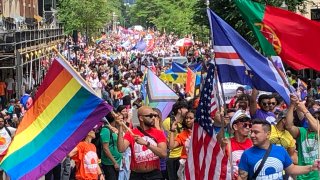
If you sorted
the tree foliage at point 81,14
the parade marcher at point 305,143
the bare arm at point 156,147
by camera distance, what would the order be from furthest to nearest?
the tree foliage at point 81,14
the parade marcher at point 305,143
the bare arm at point 156,147

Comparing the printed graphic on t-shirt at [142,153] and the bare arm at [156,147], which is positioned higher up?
the bare arm at [156,147]

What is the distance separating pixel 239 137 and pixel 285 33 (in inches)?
69.9

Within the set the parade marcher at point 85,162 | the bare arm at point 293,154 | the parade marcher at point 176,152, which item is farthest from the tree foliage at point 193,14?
the bare arm at point 293,154

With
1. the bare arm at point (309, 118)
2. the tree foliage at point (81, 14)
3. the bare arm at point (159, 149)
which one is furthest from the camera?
the tree foliage at point (81, 14)

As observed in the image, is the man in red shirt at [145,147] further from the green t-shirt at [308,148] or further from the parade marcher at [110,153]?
the parade marcher at [110,153]

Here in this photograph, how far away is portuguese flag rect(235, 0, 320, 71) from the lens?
9273 millimetres

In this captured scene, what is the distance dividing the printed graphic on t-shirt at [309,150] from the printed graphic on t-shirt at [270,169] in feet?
5.54

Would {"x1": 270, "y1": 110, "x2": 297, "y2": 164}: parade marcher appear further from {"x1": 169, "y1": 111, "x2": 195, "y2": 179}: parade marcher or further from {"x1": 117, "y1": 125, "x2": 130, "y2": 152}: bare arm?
{"x1": 117, "y1": 125, "x2": 130, "y2": 152}: bare arm

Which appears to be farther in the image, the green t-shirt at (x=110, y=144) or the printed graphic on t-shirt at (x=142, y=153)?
the green t-shirt at (x=110, y=144)

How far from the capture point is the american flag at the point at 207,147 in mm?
8195

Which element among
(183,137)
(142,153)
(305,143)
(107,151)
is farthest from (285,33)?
(107,151)

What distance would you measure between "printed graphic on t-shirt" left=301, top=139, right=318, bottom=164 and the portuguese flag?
949 millimetres

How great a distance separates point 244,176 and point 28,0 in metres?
47.1

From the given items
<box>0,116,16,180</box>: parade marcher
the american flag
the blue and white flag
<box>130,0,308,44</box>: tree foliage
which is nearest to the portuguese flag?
the blue and white flag
